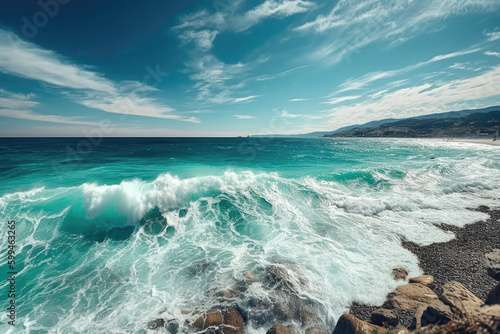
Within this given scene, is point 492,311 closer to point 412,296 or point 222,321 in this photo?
point 412,296

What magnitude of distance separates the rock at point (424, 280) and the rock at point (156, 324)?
9458mm

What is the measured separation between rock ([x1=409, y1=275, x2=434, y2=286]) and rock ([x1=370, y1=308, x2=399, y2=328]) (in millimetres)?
2280

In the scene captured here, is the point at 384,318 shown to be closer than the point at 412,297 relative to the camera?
Yes

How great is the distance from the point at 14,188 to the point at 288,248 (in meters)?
22.9

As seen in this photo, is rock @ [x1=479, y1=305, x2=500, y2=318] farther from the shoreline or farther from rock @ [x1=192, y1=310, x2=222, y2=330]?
rock @ [x1=192, y1=310, x2=222, y2=330]

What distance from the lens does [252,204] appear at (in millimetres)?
15406

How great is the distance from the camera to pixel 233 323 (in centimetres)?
609

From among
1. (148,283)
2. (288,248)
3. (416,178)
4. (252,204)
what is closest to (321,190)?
(252,204)

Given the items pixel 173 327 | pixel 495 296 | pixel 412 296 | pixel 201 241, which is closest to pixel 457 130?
pixel 412 296

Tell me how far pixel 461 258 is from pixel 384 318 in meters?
6.33

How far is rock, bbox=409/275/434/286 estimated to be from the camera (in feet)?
24.1

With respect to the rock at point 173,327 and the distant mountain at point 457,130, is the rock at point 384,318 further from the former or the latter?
the distant mountain at point 457,130

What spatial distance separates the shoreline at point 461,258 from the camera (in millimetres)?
6922

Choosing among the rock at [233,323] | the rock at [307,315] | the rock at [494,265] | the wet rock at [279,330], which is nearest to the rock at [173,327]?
the rock at [233,323]
